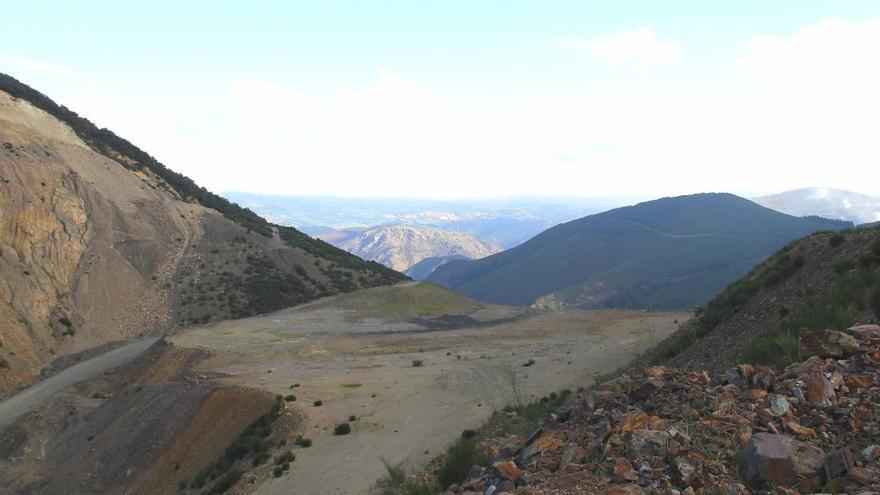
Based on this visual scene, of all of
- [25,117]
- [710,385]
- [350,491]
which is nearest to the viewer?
[710,385]

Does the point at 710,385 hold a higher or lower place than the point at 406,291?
higher

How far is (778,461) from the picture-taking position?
6402mm

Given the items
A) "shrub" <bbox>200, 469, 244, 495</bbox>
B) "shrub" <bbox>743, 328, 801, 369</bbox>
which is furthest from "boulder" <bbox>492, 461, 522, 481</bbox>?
"shrub" <bbox>200, 469, 244, 495</bbox>

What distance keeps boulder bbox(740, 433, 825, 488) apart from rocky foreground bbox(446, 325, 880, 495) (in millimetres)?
11

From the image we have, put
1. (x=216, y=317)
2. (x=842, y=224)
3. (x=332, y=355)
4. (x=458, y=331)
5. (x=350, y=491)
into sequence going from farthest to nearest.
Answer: (x=842, y=224)
(x=216, y=317)
(x=458, y=331)
(x=332, y=355)
(x=350, y=491)

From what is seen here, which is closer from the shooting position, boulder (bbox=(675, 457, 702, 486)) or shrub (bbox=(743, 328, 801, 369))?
boulder (bbox=(675, 457, 702, 486))

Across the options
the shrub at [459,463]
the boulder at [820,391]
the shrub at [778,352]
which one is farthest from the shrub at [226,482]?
the boulder at [820,391]

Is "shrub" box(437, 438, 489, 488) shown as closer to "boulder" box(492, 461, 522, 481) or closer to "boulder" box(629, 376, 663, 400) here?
"boulder" box(492, 461, 522, 481)

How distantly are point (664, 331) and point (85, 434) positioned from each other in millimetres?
33824

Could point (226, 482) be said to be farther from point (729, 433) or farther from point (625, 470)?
point (729, 433)

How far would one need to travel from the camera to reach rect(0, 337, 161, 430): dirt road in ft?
104

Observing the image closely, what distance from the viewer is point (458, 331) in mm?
45969

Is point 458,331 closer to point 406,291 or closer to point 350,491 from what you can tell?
point 406,291

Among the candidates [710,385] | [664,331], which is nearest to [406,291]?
[664,331]
